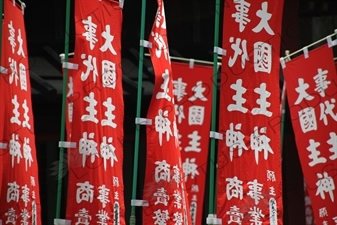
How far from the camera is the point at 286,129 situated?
18.0m

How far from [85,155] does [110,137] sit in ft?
1.56

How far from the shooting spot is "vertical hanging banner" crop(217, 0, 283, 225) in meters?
10.5

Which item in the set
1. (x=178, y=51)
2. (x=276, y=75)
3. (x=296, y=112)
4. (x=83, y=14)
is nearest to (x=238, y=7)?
(x=276, y=75)

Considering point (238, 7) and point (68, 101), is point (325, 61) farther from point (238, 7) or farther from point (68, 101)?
point (68, 101)

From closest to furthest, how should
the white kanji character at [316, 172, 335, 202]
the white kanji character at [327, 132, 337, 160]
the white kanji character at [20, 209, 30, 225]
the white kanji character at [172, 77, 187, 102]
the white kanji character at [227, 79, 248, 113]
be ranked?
1. the white kanji character at [227, 79, 248, 113]
2. the white kanji character at [20, 209, 30, 225]
3. the white kanji character at [316, 172, 335, 202]
4. the white kanji character at [327, 132, 337, 160]
5. the white kanji character at [172, 77, 187, 102]

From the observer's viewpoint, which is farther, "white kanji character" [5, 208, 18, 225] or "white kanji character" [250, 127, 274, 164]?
"white kanji character" [5, 208, 18, 225]

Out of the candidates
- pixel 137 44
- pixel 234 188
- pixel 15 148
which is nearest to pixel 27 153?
pixel 15 148

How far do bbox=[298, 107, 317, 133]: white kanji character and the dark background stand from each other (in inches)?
199

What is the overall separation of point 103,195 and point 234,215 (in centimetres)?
155

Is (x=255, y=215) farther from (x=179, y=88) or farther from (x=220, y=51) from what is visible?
(x=179, y=88)

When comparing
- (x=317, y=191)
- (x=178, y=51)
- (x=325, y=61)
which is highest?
(x=178, y=51)

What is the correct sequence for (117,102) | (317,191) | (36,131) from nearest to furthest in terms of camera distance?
(117,102) → (317,191) → (36,131)

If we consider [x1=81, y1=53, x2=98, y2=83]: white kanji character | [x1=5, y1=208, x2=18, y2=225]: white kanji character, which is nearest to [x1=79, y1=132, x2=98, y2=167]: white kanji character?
[x1=81, y1=53, x2=98, y2=83]: white kanji character

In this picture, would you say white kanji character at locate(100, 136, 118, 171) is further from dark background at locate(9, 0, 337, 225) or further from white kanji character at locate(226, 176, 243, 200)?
dark background at locate(9, 0, 337, 225)
